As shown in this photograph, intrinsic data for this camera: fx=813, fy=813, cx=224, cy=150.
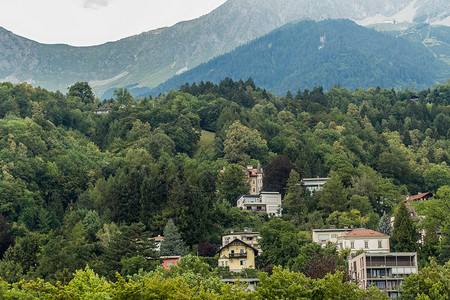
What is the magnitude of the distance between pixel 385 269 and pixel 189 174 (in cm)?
4454

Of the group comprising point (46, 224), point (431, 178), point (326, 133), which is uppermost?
point (326, 133)

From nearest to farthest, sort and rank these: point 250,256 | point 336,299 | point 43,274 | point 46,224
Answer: point 336,299, point 43,274, point 250,256, point 46,224

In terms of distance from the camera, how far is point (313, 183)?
134 m

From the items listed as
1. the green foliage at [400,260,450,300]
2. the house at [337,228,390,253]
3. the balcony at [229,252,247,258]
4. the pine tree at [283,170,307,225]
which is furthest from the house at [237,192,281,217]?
the green foliage at [400,260,450,300]

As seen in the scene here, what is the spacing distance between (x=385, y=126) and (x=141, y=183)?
292 feet

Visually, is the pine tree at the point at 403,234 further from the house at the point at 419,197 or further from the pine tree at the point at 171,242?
the house at the point at 419,197

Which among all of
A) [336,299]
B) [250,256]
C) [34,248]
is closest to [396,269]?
[250,256]

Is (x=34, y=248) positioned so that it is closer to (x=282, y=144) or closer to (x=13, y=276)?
(x=13, y=276)

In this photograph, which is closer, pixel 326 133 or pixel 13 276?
pixel 13 276

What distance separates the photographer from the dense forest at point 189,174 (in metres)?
96.9

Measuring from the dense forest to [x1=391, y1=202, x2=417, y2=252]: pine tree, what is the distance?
1048 mm

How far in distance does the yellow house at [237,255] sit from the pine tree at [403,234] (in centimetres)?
1700

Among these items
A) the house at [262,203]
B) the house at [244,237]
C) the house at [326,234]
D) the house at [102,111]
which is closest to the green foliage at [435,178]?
the house at [262,203]

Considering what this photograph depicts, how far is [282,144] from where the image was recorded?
15688cm
